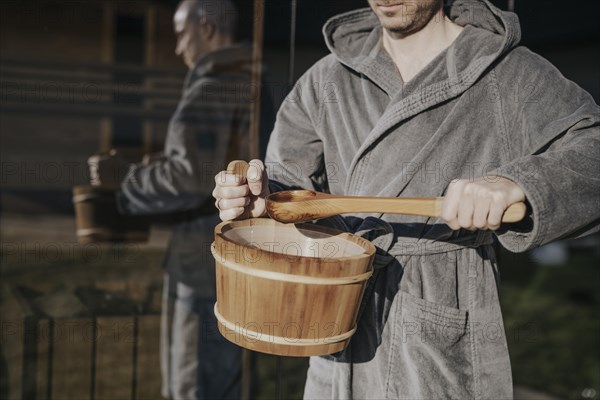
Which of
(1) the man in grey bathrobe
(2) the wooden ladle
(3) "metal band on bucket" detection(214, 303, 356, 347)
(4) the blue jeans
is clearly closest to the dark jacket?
(4) the blue jeans

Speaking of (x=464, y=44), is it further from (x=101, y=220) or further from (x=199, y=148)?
(x=101, y=220)

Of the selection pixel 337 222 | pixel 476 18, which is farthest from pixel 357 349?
pixel 476 18

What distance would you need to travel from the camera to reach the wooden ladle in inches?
50.3

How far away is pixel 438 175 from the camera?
1.55 metres

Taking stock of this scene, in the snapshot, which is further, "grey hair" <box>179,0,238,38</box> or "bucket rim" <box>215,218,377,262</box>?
"grey hair" <box>179,0,238,38</box>

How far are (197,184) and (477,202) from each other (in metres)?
1.32

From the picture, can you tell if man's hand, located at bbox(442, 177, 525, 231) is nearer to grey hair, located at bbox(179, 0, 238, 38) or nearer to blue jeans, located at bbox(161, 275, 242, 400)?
grey hair, located at bbox(179, 0, 238, 38)

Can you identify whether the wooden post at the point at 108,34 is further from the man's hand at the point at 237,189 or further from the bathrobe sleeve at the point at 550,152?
the bathrobe sleeve at the point at 550,152

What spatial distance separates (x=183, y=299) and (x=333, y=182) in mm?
989

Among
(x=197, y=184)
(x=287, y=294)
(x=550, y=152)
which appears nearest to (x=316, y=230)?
(x=287, y=294)

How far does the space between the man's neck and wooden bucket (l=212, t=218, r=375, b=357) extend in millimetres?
503

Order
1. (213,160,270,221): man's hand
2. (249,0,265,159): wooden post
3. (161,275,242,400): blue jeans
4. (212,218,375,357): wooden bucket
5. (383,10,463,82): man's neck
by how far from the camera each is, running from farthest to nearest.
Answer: (161,275,242,400): blue jeans
(249,0,265,159): wooden post
(383,10,463,82): man's neck
(213,160,270,221): man's hand
(212,218,375,357): wooden bucket

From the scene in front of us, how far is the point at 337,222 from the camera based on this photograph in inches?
65.8

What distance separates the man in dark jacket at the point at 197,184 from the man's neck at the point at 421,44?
28.2 inches
